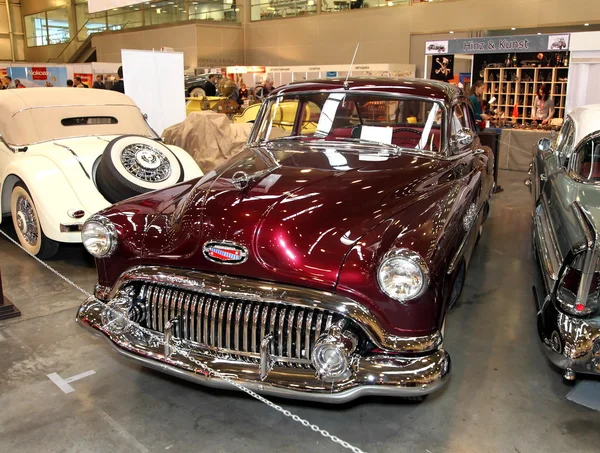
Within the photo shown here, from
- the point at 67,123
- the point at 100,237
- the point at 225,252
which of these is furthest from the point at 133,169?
the point at 225,252

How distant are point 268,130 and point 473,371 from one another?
7.35 ft

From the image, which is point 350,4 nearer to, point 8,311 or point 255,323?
point 8,311

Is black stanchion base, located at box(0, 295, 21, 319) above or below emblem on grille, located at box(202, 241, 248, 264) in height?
Answer: below

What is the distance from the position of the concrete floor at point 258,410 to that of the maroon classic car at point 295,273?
0.37 m

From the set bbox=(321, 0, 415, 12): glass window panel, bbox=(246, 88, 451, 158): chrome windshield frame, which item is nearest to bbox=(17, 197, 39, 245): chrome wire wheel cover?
bbox=(246, 88, 451, 158): chrome windshield frame

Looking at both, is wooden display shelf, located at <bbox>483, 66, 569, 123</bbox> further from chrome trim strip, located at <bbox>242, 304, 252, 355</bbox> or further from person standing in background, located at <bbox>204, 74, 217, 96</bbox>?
chrome trim strip, located at <bbox>242, 304, 252, 355</bbox>

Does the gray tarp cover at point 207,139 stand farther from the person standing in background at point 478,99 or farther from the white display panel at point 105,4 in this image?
the person standing in background at point 478,99

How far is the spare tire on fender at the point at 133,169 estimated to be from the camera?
502 cm

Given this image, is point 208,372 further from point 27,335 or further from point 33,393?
point 27,335

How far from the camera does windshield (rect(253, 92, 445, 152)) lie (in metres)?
3.86

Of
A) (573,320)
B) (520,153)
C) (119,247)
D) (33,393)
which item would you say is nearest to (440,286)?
(573,320)

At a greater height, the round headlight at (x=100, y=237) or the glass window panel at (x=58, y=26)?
the glass window panel at (x=58, y=26)

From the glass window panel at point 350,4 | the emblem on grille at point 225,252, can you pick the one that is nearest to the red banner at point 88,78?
the glass window panel at point 350,4

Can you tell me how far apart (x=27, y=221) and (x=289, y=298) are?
3925mm
